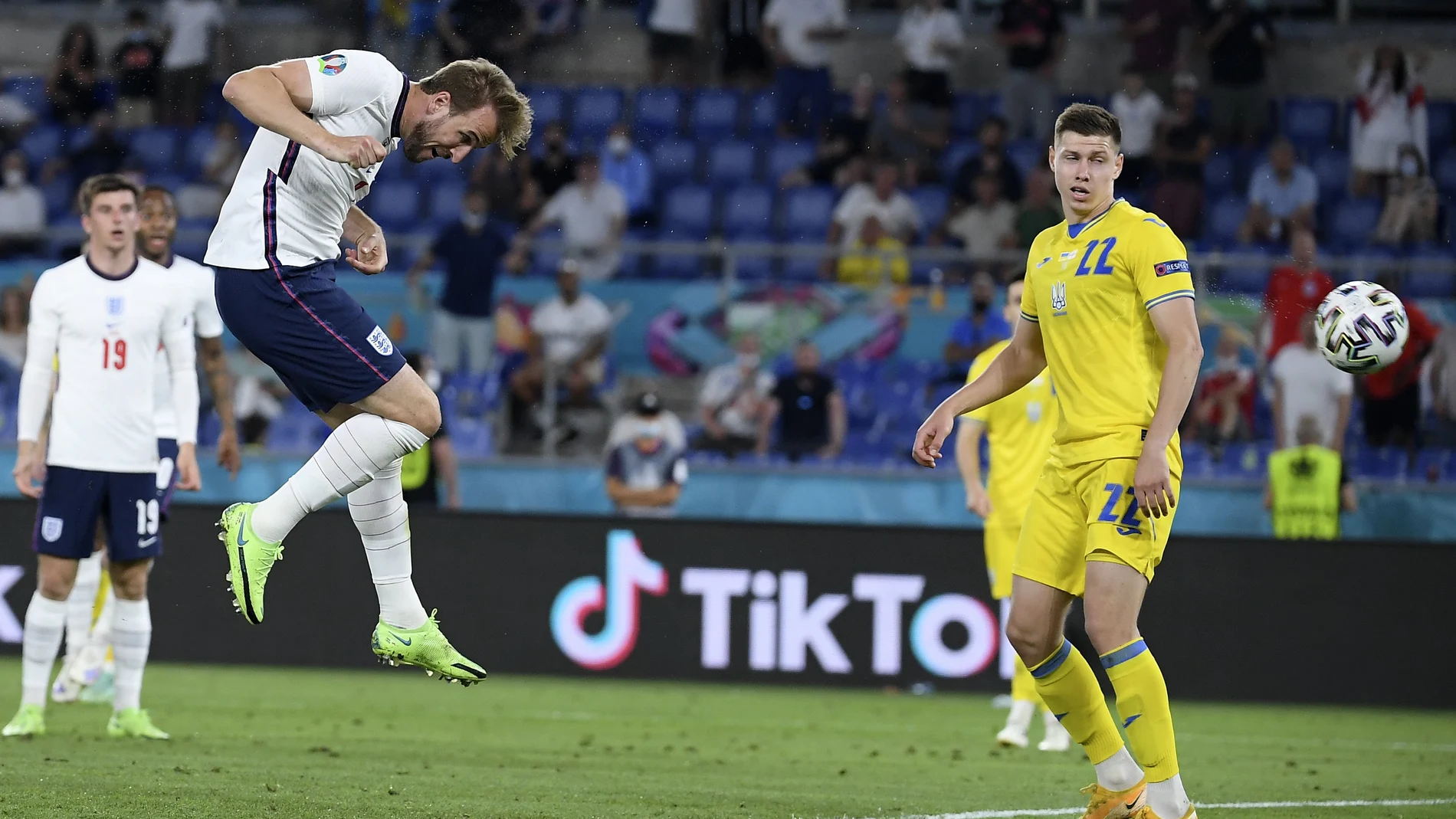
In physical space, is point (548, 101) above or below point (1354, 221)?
above

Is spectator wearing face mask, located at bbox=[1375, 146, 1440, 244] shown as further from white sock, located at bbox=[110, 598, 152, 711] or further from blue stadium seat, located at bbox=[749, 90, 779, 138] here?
white sock, located at bbox=[110, 598, 152, 711]

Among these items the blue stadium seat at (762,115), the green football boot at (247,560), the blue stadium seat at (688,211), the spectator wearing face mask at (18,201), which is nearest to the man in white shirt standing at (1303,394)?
the blue stadium seat at (688,211)

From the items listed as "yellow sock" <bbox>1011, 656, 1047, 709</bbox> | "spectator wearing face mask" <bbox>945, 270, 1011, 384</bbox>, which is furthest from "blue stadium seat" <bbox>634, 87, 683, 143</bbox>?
"yellow sock" <bbox>1011, 656, 1047, 709</bbox>

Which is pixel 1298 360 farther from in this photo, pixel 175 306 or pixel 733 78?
pixel 175 306

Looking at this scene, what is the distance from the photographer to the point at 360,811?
5961mm

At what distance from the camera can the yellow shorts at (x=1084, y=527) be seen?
5.51 metres

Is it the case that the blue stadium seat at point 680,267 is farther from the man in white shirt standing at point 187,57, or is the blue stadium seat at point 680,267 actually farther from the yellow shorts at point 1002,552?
the man in white shirt standing at point 187,57

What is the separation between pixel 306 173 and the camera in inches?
221

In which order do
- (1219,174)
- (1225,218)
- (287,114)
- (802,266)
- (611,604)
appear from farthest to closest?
1. (1219,174)
2. (1225,218)
3. (802,266)
4. (611,604)
5. (287,114)

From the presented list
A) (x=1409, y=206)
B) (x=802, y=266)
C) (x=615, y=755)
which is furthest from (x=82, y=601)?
(x=1409, y=206)

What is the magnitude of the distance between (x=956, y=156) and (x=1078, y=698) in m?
11.4

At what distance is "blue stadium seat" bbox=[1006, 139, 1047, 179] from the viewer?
16.2m

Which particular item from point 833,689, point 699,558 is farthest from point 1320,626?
point 699,558

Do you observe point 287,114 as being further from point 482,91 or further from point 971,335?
point 971,335
